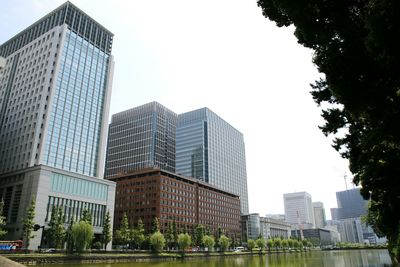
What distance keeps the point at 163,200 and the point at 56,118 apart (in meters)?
53.3

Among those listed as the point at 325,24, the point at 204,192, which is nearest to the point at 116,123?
the point at 204,192

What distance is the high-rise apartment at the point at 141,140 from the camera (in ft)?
565

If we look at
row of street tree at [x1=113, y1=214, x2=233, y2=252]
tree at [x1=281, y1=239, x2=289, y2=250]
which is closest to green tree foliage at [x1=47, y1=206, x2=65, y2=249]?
row of street tree at [x1=113, y1=214, x2=233, y2=252]

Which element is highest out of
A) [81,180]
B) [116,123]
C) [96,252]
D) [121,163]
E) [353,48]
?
[116,123]

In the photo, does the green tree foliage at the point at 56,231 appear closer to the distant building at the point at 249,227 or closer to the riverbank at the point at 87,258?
the riverbank at the point at 87,258

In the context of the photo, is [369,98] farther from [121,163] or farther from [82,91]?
[121,163]

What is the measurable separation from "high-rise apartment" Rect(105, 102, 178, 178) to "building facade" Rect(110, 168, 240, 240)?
1285 inches

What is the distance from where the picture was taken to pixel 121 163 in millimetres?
177000

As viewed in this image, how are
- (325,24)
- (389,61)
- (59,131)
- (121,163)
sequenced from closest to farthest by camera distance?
(389,61) → (325,24) → (59,131) → (121,163)

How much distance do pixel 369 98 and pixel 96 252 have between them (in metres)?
63.2

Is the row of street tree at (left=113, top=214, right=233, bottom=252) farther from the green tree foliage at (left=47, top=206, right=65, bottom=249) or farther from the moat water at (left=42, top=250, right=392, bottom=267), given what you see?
the green tree foliage at (left=47, top=206, right=65, bottom=249)

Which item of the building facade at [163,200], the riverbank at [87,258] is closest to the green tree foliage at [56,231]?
the riverbank at [87,258]

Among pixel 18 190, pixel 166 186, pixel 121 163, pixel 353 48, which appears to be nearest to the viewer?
pixel 353 48

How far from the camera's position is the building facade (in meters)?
123
